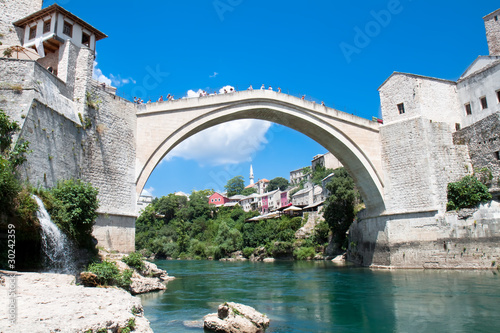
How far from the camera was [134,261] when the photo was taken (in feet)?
35.7

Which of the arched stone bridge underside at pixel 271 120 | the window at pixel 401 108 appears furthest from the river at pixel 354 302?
the window at pixel 401 108

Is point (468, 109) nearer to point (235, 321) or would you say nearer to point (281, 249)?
point (235, 321)

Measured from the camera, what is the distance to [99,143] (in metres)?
11.9

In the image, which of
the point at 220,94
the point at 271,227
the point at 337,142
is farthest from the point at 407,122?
the point at 271,227

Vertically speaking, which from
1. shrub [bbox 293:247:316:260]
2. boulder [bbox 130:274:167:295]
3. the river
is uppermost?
boulder [bbox 130:274:167:295]

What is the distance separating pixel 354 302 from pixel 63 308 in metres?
6.92

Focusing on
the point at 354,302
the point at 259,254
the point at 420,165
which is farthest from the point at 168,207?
the point at 354,302

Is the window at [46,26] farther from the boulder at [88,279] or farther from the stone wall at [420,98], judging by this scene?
the stone wall at [420,98]

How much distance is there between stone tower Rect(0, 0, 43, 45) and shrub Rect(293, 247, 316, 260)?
21323 millimetres

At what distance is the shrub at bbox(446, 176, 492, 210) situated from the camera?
14.7 meters

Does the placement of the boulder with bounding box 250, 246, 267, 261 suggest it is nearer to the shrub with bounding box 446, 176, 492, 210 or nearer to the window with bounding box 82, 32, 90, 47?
the shrub with bounding box 446, 176, 492, 210

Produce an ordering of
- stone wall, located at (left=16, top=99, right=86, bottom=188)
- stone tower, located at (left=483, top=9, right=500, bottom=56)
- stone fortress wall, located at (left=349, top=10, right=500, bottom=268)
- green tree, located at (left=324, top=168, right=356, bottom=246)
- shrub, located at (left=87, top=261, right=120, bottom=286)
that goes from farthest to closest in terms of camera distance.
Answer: green tree, located at (left=324, top=168, right=356, bottom=246) → stone tower, located at (left=483, top=9, right=500, bottom=56) → stone fortress wall, located at (left=349, top=10, right=500, bottom=268) → stone wall, located at (left=16, top=99, right=86, bottom=188) → shrub, located at (left=87, top=261, right=120, bottom=286)

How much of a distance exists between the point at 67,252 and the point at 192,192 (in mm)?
48018

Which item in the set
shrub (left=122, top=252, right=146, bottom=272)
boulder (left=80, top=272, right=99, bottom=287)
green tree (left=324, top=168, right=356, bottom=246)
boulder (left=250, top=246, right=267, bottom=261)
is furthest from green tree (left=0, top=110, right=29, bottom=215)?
boulder (left=250, top=246, right=267, bottom=261)
